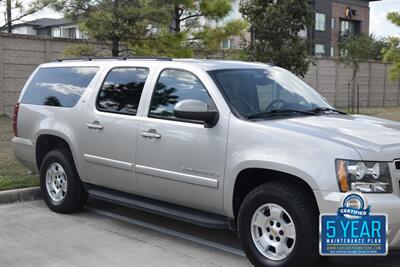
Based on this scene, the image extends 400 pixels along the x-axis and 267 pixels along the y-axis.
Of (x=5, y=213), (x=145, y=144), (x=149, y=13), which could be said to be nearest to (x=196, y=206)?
(x=145, y=144)

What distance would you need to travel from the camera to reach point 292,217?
14.4ft

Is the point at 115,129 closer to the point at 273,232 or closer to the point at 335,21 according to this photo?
the point at 273,232

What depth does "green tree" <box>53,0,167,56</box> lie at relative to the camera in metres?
12.7

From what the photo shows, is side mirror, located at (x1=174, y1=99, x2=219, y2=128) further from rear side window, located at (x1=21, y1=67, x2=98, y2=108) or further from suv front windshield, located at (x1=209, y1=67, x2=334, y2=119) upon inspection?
rear side window, located at (x1=21, y1=67, x2=98, y2=108)

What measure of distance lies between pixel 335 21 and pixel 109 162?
54.4 metres

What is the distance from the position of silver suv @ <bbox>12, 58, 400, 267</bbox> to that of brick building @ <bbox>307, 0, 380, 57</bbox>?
46.2m

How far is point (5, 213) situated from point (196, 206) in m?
2.81

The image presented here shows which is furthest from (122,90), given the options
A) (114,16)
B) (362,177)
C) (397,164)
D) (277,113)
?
(114,16)

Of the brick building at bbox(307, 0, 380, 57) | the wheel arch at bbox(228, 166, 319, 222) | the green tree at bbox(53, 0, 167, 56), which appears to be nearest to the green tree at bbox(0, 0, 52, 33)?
the green tree at bbox(53, 0, 167, 56)

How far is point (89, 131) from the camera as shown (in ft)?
20.4

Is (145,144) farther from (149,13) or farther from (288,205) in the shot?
(149,13)

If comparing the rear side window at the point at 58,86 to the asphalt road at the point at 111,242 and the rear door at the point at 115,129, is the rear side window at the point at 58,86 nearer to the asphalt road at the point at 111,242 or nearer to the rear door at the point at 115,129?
the rear door at the point at 115,129

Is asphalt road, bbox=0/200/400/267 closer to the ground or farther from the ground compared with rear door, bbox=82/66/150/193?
closer to the ground

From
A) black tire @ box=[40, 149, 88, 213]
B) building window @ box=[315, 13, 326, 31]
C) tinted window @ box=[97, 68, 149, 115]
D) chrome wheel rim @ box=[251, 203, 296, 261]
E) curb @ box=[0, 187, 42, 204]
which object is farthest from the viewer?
building window @ box=[315, 13, 326, 31]
